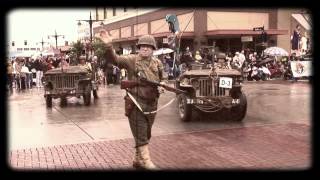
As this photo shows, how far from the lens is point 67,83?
49.4ft

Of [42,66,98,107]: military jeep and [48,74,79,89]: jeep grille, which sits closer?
[42,66,98,107]: military jeep

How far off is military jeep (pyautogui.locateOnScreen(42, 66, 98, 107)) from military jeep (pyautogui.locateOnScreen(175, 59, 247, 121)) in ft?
16.2

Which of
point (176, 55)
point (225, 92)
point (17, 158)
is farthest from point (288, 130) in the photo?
point (176, 55)

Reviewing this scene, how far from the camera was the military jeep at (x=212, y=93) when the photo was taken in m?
10.5

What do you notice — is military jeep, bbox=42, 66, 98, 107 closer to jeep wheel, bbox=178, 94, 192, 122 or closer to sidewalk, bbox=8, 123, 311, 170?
jeep wheel, bbox=178, 94, 192, 122

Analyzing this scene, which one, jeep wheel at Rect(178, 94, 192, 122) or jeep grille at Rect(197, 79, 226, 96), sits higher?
jeep grille at Rect(197, 79, 226, 96)

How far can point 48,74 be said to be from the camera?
49.1 ft

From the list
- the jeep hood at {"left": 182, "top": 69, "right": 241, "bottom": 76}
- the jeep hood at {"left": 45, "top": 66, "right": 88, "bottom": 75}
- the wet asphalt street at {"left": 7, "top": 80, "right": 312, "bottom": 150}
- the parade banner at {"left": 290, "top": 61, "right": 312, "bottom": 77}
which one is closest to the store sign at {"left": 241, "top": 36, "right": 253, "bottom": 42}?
the parade banner at {"left": 290, "top": 61, "right": 312, "bottom": 77}

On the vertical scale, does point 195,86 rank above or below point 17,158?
above

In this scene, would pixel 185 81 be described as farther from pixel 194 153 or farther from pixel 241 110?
pixel 194 153

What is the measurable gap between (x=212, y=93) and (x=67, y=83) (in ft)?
19.5

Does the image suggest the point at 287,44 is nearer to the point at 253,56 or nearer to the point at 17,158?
the point at 253,56

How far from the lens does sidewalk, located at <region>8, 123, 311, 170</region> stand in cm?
619
